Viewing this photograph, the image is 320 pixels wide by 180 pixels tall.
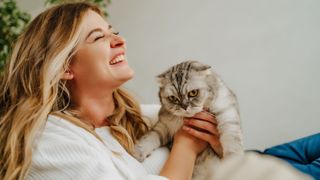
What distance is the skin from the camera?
1.23 m

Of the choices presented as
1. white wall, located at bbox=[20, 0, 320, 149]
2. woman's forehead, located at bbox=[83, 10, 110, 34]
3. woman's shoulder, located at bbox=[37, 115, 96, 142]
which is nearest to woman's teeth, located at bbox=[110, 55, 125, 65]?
woman's forehead, located at bbox=[83, 10, 110, 34]

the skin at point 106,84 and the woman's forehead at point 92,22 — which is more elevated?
the woman's forehead at point 92,22

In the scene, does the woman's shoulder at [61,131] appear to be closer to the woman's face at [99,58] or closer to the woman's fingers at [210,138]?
the woman's face at [99,58]

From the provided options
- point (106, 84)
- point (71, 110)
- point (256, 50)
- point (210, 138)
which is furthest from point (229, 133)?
point (256, 50)

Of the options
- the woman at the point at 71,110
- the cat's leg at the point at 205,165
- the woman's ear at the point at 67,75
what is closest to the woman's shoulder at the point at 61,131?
the woman at the point at 71,110

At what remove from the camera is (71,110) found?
1.31 m

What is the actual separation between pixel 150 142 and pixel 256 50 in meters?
1.07

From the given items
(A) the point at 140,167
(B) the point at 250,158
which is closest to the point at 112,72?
(A) the point at 140,167

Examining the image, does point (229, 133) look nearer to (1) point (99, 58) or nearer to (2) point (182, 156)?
(2) point (182, 156)

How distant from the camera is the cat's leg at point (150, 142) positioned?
1.29 metres

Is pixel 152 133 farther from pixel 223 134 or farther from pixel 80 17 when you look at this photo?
pixel 80 17

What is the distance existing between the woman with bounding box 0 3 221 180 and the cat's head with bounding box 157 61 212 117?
58 millimetres

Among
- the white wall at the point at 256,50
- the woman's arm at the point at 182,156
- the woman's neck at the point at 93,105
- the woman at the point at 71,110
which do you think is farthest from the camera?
the white wall at the point at 256,50

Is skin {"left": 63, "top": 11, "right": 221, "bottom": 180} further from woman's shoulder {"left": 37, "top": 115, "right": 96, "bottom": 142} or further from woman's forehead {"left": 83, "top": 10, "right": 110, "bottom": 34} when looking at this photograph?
woman's shoulder {"left": 37, "top": 115, "right": 96, "bottom": 142}
